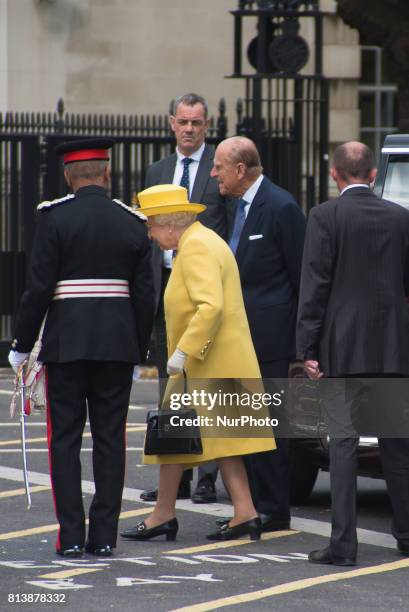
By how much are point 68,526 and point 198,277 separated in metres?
1.31

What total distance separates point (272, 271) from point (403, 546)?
1583mm

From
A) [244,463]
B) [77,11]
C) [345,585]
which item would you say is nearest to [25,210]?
[77,11]

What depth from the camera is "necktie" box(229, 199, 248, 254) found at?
898cm

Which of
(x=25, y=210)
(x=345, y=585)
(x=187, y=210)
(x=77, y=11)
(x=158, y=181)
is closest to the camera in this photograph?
(x=345, y=585)

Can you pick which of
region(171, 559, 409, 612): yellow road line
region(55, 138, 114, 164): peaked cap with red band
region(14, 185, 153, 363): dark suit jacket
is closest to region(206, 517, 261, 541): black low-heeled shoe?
region(171, 559, 409, 612): yellow road line

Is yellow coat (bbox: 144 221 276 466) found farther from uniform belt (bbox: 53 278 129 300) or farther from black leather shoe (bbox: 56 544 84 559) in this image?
black leather shoe (bbox: 56 544 84 559)

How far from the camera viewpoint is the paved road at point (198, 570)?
23.1 ft

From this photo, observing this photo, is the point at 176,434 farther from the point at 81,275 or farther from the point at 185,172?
the point at 185,172

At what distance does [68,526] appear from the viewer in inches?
312

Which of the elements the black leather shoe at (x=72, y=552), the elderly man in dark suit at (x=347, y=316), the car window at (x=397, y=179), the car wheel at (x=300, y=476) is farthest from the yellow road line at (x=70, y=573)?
the car window at (x=397, y=179)

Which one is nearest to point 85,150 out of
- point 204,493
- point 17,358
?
point 17,358

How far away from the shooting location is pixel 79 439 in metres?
8.01

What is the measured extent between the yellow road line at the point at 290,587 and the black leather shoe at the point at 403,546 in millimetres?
105

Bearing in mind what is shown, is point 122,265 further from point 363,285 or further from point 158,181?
point 158,181
